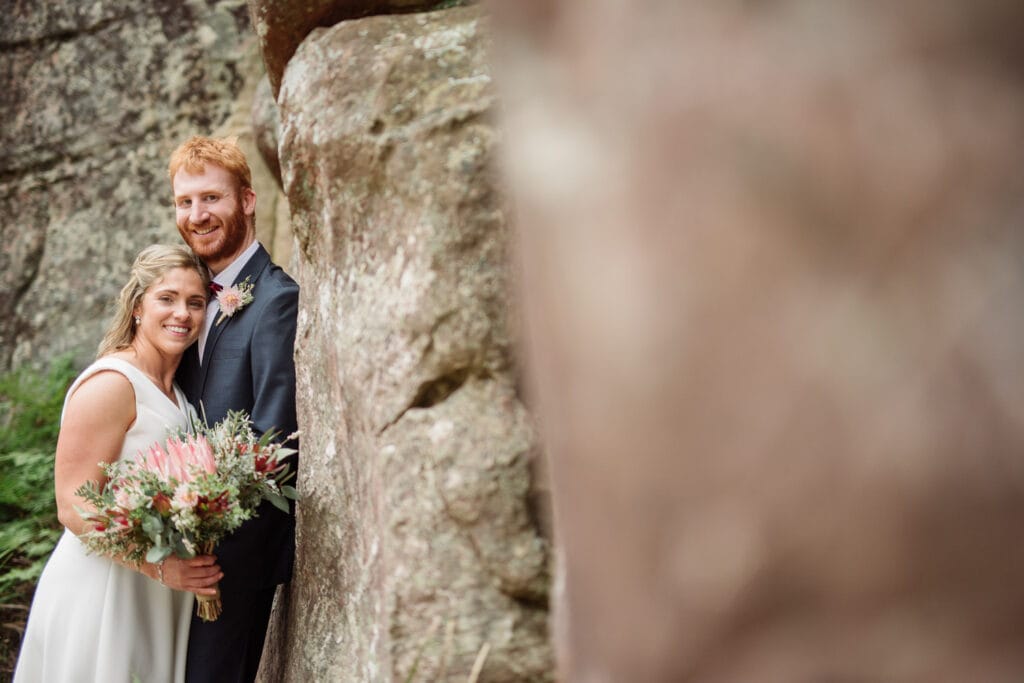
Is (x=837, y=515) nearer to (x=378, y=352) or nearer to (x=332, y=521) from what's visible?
(x=378, y=352)

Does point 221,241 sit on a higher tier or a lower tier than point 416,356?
higher

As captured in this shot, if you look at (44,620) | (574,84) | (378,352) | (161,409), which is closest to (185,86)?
(161,409)

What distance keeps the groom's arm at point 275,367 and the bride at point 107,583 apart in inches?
15.6

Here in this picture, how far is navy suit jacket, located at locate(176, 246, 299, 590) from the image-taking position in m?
3.46

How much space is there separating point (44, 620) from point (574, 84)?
11.6ft

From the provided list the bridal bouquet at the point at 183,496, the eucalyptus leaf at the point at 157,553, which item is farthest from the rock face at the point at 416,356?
the eucalyptus leaf at the point at 157,553

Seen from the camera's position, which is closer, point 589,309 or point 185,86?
point 589,309

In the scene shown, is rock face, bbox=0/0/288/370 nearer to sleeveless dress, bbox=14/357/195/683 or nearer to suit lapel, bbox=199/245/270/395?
suit lapel, bbox=199/245/270/395

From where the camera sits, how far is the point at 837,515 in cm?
77

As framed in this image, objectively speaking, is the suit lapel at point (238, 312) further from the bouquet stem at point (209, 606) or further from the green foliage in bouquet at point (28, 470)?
the green foliage in bouquet at point (28, 470)

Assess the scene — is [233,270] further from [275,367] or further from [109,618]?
[109,618]

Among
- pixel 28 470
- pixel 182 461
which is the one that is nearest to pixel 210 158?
pixel 182 461

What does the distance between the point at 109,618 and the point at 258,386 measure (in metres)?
1.01

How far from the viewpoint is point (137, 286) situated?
397cm
